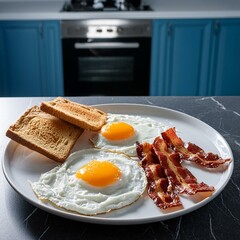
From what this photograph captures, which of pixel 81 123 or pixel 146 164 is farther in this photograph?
pixel 81 123

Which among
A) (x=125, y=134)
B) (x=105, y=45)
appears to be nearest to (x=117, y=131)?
(x=125, y=134)

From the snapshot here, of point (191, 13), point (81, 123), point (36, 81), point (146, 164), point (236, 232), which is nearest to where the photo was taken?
point (236, 232)

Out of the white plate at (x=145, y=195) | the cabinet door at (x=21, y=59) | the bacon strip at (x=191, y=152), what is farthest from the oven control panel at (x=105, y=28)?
the bacon strip at (x=191, y=152)

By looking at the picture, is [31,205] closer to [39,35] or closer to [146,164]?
[146,164]

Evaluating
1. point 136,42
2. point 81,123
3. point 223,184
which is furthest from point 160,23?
point 223,184

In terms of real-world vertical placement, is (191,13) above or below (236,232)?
above

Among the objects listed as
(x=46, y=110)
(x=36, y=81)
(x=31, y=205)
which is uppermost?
(x=46, y=110)

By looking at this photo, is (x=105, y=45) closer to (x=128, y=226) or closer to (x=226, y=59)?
(x=226, y=59)
